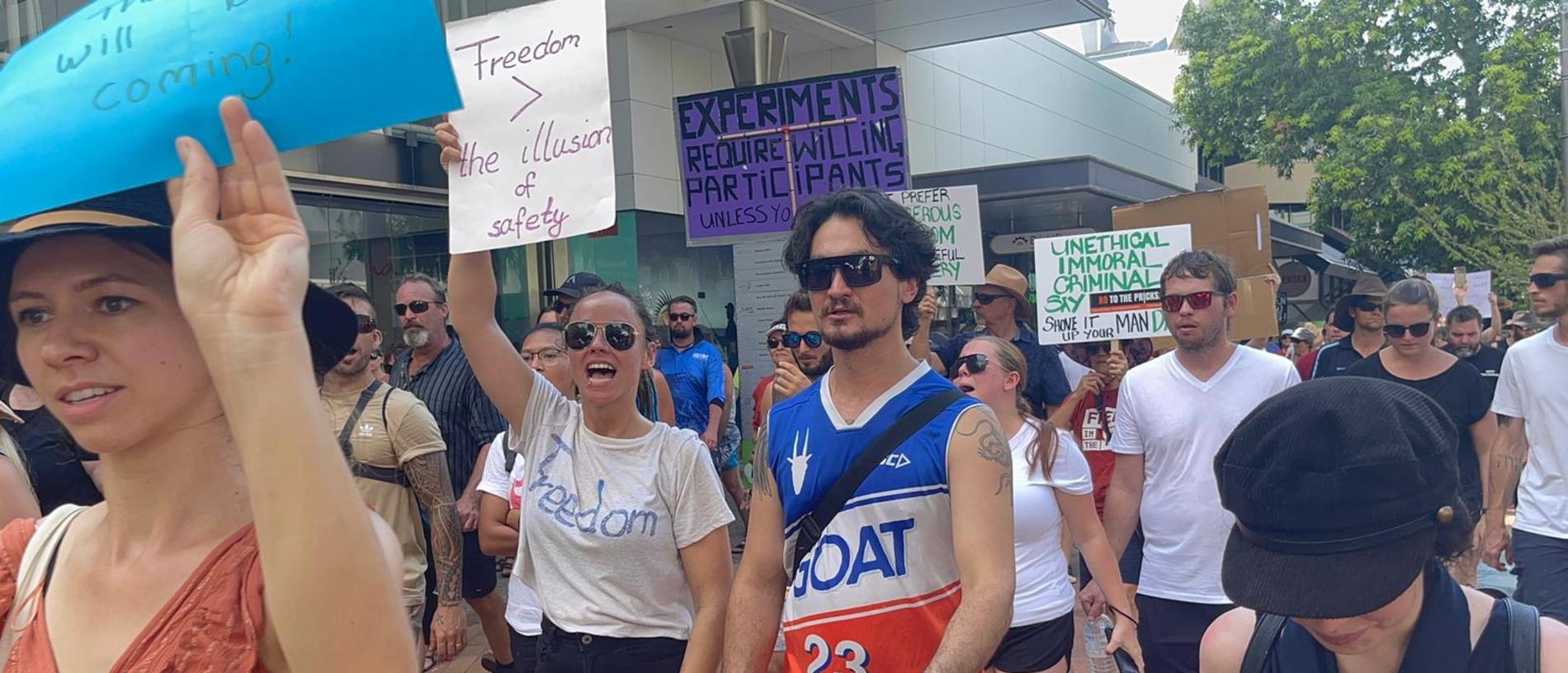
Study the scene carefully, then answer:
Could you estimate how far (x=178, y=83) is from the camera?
1359 mm

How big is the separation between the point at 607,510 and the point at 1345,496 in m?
2.28

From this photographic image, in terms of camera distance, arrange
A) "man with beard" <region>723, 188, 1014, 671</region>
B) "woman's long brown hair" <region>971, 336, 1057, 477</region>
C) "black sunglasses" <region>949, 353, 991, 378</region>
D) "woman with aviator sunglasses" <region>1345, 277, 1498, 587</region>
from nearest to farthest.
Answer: "man with beard" <region>723, 188, 1014, 671</region> → "woman's long brown hair" <region>971, 336, 1057, 477</region> → "black sunglasses" <region>949, 353, 991, 378</region> → "woman with aviator sunglasses" <region>1345, 277, 1498, 587</region>

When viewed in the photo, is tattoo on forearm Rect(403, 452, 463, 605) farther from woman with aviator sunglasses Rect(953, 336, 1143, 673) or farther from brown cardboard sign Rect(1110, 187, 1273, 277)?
brown cardboard sign Rect(1110, 187, 1273, 277)

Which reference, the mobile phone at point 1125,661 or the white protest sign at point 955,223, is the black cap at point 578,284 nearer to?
the white protest sign at point 955,223

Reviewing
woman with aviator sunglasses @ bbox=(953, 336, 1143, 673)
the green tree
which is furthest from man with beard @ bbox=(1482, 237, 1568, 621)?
the green tree

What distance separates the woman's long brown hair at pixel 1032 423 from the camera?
15.0 feet

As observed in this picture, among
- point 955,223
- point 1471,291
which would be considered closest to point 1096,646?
point 955,223

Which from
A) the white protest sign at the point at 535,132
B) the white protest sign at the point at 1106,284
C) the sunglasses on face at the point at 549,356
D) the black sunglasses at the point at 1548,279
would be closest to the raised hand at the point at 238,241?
the white protest sign at the point at 535,132

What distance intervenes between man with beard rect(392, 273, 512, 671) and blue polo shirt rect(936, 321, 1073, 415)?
264 centimetres

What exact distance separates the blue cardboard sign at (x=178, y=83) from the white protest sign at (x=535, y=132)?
1.71m

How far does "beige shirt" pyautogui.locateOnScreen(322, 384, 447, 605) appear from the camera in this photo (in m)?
4.81

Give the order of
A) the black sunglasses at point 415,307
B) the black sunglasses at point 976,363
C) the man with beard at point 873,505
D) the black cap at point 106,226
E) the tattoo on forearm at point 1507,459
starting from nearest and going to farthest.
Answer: the black cap at point 106,226, the man with beard at point 873,505, the black sunglasses at point 976,363, the tattoo on forearm at point 1507,459, the black sunglasses at point 415,307

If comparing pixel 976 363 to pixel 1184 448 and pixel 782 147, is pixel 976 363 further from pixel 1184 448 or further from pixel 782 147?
pixel 782 147

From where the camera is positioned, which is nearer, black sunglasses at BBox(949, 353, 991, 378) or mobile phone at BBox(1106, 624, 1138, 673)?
mobile phone at BBox(1106, 624, 1138, 673)
